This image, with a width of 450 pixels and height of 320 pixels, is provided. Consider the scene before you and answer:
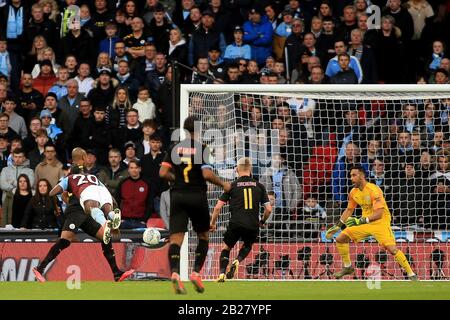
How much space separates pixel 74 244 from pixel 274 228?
343 centimetres

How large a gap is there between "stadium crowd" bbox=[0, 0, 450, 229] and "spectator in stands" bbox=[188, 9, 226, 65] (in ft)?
0.09

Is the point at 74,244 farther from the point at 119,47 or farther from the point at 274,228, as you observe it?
the point at 119,47

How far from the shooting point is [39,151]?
22.2 m

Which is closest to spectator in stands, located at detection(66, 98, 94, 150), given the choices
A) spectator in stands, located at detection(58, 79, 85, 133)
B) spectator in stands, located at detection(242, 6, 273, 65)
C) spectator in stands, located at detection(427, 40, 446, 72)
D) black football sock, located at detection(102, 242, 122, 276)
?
spectator in stands, located at detection(58, 79, 85, 133)

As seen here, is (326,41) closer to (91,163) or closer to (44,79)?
(91,163)

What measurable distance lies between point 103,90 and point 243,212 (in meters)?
5.99

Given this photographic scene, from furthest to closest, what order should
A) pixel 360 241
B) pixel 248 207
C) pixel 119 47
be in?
1. pixel 119 47
2. pixel 360 241
3. pixel 248 207

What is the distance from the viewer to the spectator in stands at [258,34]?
2388 centimetres

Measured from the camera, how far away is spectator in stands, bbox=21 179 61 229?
68.3 feet

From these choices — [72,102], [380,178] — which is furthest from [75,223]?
[72,102]

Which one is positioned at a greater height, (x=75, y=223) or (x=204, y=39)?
(x=204, y=39)
